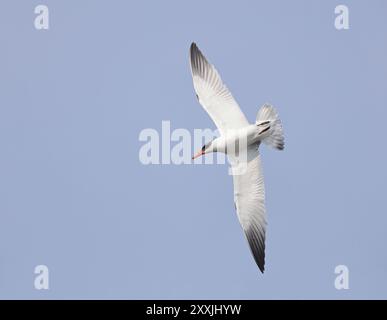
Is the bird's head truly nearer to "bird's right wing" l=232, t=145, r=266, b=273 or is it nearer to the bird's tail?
"bird's right wing" l=232, t=145, r=266, b=273

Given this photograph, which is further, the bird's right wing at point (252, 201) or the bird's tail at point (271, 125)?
the bird's right wing at point (252, 201)

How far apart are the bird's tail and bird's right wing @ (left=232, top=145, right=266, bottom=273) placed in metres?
0.39

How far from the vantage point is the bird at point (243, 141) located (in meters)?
18.3

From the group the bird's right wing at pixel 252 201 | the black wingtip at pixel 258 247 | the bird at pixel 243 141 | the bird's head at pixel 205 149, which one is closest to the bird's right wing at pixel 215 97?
the bird at pixel 243 141

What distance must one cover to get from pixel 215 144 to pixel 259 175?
2.88 feet

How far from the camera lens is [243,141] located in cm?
1838

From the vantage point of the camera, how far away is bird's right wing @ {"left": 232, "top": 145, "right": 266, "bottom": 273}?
60.3ft

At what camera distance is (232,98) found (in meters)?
18.4

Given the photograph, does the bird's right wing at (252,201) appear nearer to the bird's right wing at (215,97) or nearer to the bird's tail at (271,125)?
the bird's tail at (271,125)

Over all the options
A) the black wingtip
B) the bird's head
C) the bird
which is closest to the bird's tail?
the bird

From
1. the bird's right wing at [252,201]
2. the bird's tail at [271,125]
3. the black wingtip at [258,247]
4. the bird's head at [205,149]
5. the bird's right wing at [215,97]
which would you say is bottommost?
the black wingtip at [258,247]

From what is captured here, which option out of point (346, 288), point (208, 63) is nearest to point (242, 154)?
point (208, 63)
